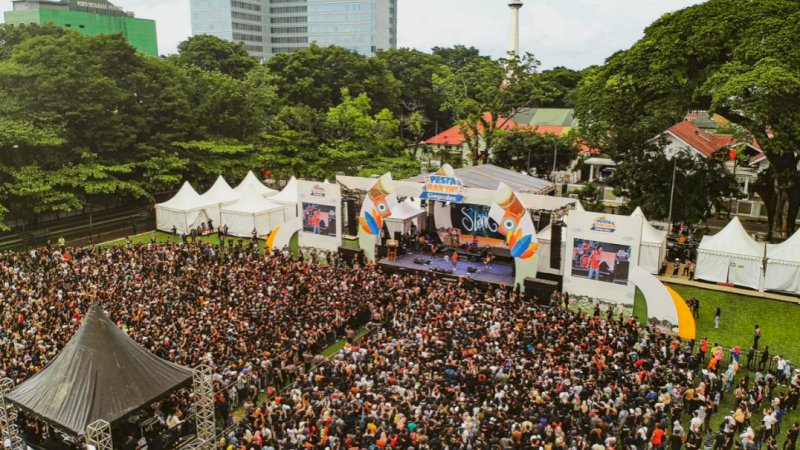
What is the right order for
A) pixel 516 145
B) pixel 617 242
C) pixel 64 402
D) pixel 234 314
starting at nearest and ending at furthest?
pixel 64 402 → pixel 234 314 → pixel 617 242 → pixel 516 145

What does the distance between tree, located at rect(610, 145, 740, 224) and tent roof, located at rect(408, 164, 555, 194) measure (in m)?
4.82

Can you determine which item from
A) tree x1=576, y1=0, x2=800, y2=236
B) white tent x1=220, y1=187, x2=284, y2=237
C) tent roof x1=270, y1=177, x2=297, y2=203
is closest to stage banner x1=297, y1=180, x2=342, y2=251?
white tent x1=220, y1=187, x2=284, y2=237

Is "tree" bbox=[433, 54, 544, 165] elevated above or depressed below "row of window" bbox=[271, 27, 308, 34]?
below

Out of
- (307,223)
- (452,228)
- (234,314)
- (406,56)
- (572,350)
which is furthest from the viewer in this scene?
(406,56)

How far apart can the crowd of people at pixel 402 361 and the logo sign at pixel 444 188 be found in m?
5.02

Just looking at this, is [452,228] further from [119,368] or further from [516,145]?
[119,368]

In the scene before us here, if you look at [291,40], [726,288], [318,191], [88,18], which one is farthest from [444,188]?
[291,40]

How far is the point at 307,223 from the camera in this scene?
99.6 feet

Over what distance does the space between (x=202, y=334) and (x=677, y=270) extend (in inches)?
835

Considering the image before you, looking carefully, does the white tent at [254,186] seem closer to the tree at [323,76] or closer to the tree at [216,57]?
the tree at [323,76]

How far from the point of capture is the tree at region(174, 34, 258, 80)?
185 feet

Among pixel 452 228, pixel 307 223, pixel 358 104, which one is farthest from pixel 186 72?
Result: pixel 452 228

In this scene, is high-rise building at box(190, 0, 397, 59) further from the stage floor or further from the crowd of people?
the crowd of people

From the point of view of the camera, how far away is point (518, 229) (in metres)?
24.1
